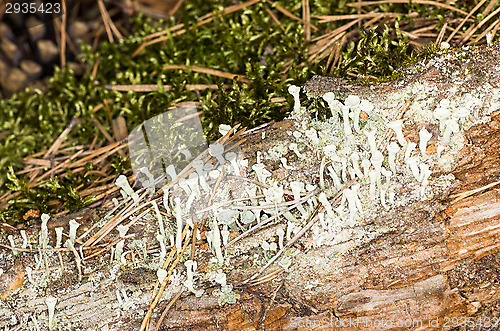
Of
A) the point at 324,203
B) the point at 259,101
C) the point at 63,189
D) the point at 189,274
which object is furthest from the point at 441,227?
the point at 63,189

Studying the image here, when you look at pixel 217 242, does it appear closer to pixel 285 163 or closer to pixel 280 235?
pixel 280 235

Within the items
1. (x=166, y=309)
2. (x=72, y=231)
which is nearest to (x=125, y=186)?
(x=72, y=231)

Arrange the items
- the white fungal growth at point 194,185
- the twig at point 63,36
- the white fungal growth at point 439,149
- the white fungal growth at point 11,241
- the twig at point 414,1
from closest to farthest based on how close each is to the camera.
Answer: the white fungal growth at point 439,149 → the white fungal growth at point 194,185 → the white fungal growth at point 11,241 → the twig at point 414,1 → the twig at point 63,36

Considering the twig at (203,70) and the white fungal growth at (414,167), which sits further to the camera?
the twig at (203,70)

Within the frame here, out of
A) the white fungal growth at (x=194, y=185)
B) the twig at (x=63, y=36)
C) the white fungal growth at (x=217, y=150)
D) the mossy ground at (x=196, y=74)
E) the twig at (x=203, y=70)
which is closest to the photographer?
the white fungal growth at (x=194, y=185)

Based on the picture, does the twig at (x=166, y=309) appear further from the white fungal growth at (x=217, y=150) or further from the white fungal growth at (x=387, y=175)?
the white fungal growth at (x=387, y=175)

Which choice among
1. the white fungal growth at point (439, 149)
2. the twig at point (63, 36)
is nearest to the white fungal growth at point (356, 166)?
the white fungal growth at point (439, 149)
